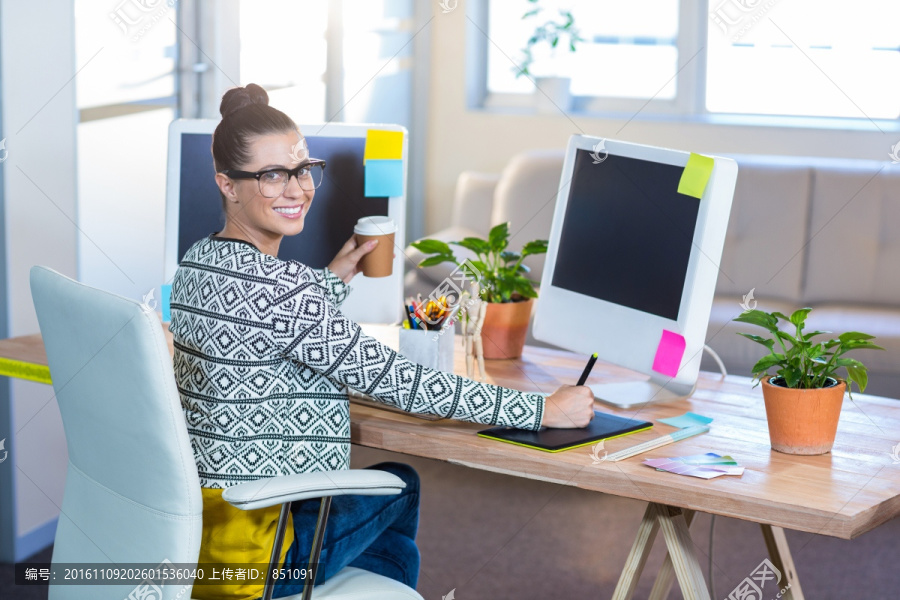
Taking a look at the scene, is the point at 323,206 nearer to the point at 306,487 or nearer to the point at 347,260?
the point at 347,260

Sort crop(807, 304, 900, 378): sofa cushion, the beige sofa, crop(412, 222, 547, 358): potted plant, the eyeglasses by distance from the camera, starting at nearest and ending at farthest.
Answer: the eyeglasses, crop(412, 222, 547, 358): potted plant, crop(807, 304, 900, 378): sofa cushion, the beige sofa

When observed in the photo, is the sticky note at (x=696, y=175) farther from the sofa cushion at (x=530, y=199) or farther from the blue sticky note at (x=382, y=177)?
the sofa cushion at (x=530, y=199)

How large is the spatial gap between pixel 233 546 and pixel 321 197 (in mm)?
820

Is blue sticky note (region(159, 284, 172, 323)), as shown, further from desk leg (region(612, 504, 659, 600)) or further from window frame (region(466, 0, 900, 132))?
window frame (region(466, 0, 900, 132))

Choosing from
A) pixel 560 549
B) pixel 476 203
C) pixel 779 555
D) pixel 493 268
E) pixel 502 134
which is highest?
pixel 502 134

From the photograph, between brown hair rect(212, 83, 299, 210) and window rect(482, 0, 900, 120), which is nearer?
brown hair rect(212, 83, 299, 210)

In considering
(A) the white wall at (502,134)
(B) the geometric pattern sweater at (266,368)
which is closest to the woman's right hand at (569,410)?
(B) the geometric pattern sweater at (266,368)

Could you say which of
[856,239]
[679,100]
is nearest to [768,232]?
[856,239]

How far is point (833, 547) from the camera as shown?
115 inches

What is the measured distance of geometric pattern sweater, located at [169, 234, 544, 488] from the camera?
158 cm

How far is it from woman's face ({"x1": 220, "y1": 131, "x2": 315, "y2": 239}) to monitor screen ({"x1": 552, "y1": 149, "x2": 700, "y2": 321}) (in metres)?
0.60

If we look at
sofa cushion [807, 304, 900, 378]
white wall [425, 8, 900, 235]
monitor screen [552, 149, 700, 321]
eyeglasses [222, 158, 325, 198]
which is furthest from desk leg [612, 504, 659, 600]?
white wall [425, 8, 900, 235]

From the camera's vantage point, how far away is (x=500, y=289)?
2219 millimetres

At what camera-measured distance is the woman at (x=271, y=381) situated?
1586 millimetres
